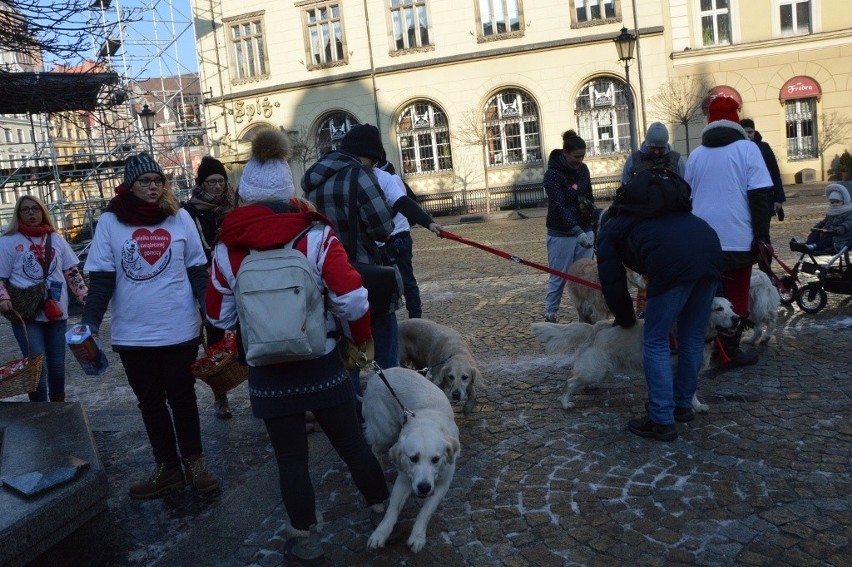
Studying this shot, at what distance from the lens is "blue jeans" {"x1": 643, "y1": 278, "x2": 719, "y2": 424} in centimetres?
471

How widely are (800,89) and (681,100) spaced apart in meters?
3.96

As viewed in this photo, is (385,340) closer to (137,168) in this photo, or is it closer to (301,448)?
(301,448)

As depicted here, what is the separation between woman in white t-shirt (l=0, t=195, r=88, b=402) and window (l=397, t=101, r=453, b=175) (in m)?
25.9

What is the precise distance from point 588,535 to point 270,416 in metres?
1.66

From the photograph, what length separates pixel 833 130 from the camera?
1035 inches

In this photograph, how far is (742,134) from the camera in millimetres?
5859

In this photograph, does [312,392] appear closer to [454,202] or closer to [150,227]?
[150,227]

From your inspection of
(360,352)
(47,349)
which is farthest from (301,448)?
(47,349)

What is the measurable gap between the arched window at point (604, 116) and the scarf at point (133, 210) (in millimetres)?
26280

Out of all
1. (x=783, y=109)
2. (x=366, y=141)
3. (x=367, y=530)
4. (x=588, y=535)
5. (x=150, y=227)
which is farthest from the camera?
(x=783, y=109)

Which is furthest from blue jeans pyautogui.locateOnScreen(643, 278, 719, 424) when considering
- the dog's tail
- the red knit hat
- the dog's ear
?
the red knit hat

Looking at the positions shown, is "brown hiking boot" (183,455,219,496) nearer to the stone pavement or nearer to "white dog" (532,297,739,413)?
the stone pavement

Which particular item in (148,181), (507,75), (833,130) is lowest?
(148,181)

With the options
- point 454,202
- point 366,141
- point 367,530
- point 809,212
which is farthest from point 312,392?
point 454,202
